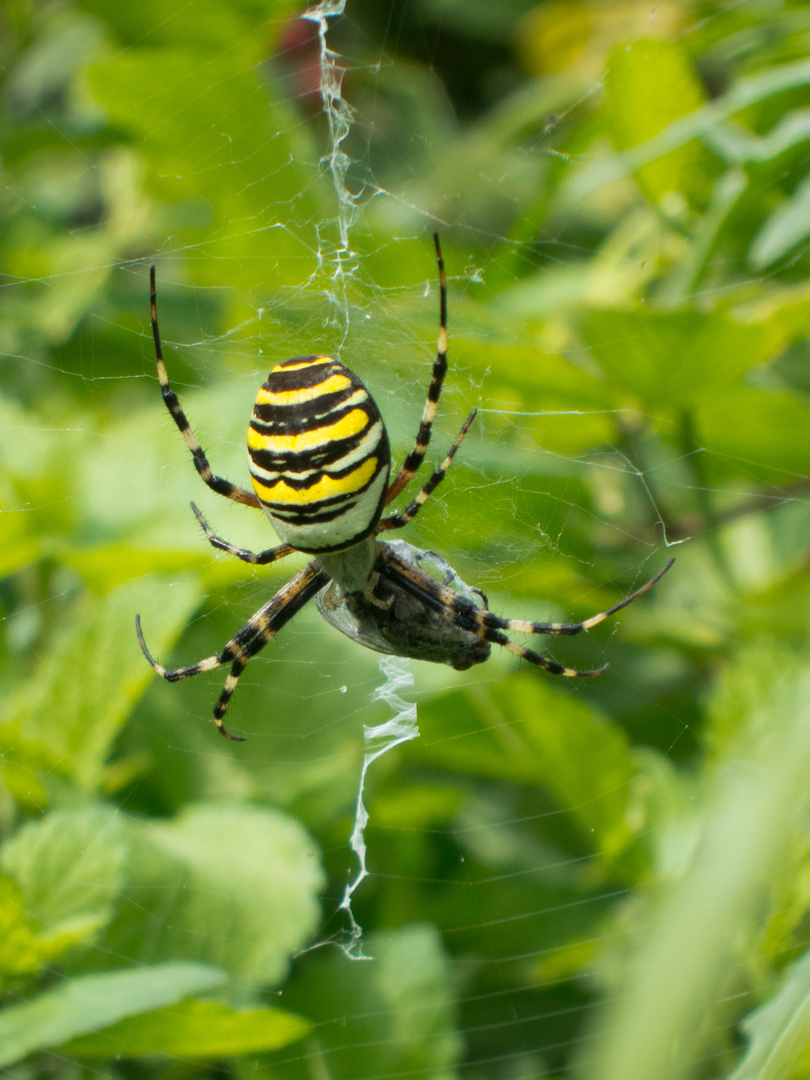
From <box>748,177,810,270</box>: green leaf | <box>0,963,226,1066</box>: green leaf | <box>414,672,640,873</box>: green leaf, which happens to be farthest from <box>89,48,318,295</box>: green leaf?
<box>0,963,226,1066</box>: green leaf

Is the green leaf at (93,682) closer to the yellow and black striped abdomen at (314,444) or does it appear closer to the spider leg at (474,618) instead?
the yellow and black striped abdomen at (314,444)

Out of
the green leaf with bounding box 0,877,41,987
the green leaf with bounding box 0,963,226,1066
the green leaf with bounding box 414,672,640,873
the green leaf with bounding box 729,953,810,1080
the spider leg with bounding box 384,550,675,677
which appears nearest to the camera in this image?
the green leaf with bounding box 729,953,810,1080

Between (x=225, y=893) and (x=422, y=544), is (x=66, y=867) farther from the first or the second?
(x=422, y=544)

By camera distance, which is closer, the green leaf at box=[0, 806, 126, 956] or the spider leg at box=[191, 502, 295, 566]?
the green leaf at box=[0, 806, 126, 956]

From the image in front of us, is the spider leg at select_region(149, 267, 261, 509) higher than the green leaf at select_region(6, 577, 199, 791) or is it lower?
higher

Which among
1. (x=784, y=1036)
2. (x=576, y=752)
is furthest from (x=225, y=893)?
(x=784, y=1036)

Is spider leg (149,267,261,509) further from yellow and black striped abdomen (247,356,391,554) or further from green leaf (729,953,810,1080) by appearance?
green leaf (729,953,810,1080)

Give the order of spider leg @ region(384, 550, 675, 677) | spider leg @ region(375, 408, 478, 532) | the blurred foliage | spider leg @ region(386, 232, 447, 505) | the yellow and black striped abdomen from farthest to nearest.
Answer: spider leg @ region(384, 550, 675, 677), spider leg @ region(375, 408, 478, 532), spider leg @ region(386, 232, 447, 505), the blurred foliage, the yellow and black striped abdomen

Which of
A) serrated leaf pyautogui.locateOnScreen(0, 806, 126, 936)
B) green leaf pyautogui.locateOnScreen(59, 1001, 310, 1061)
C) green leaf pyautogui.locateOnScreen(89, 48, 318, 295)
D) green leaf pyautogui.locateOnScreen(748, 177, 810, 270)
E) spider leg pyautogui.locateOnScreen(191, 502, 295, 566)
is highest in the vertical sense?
green leaf pyautogui.locateOnScreen(89, 48, 318, 295)
